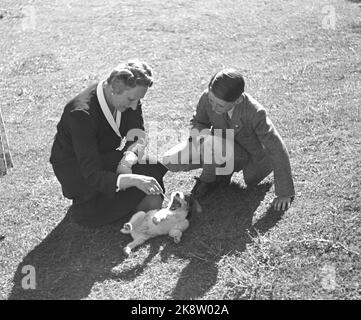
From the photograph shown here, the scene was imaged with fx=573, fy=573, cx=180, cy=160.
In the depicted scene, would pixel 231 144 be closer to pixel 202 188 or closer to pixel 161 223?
pixel 202 188

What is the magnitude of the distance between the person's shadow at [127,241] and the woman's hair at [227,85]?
79 centimetres

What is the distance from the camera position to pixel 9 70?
681 centimetres

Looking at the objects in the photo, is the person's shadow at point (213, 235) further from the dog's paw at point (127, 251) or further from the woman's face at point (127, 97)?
the woman's face at point (127, 97)

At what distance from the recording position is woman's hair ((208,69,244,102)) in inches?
134

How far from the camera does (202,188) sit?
13.0 feet

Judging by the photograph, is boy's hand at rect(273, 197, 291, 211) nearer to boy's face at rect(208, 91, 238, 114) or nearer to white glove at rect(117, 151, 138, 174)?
boy's face at rect(208, 91, 238, 114)

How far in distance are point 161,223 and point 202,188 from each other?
53cm

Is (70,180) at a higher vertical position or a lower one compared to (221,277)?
higher

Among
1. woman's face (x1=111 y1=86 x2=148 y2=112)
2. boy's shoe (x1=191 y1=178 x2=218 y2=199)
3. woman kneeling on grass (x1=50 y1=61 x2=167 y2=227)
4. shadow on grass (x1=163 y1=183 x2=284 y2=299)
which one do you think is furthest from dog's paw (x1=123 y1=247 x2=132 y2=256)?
woman's face (x1=111 y1=86 x2=148 y2=112)

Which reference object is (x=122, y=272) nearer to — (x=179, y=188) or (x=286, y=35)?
(x=179, y=188)

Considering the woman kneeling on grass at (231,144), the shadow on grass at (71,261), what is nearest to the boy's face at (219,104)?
the woman kneeling on grass at (231,144)
